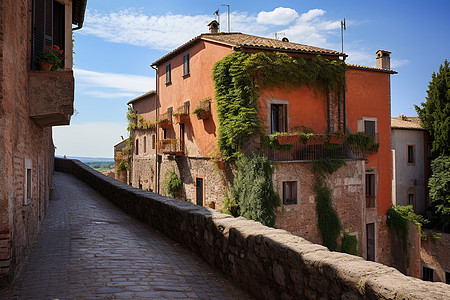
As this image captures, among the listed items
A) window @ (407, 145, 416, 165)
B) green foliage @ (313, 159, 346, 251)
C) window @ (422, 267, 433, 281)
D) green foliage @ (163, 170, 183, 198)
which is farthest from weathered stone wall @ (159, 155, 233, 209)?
window @ (407, 145, 416, 165)

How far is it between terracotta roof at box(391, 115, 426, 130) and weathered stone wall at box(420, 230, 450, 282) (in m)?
7.60

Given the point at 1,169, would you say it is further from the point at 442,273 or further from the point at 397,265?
the point at 442,273

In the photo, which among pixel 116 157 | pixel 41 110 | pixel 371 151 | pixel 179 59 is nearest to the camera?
pixel 41 110

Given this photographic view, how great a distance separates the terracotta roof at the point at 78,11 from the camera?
1036cm

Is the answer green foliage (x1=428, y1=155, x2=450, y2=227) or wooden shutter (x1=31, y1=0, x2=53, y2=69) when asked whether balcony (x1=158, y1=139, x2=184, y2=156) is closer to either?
wooden shutter (x1=31, y1=0, x2=53, y2=69)

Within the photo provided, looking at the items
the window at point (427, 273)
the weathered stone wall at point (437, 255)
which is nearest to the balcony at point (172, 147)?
the weathered stone wall at point (437, 255)

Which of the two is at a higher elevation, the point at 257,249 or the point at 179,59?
the point at 179,59

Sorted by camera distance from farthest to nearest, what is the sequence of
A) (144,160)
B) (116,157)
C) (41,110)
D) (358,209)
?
(116,157)
(144,160)
(358,209)
(41,110)

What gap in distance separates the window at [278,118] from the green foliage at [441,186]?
583 inches

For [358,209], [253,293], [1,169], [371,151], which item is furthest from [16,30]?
[371,151]

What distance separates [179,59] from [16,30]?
1669 cm

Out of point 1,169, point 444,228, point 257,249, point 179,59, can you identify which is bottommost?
point 444,228

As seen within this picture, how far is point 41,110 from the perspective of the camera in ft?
21.6

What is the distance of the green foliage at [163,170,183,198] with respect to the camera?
21.5 meters
